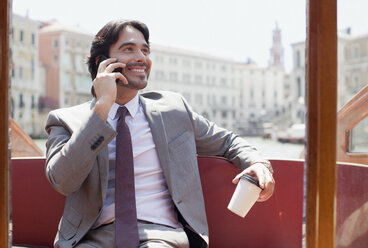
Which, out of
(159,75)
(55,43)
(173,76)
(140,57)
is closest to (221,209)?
(140,57)

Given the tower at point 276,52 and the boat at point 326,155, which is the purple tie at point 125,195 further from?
the tower at point 276,52

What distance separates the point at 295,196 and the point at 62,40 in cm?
3790

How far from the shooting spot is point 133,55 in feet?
5.39

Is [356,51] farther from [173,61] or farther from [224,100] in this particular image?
[224,100]

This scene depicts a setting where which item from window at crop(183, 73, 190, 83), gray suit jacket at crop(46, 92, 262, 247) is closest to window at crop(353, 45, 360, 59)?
gray suit jacket at crop(46, 92, 262, 247)

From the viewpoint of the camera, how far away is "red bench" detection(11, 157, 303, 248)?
1812 mm

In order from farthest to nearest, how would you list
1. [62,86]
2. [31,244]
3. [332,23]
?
[62,86] < [31,244] < [332,23]

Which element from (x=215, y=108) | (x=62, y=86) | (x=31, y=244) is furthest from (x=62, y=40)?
(x=31, y=244)

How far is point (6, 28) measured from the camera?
0.93 m

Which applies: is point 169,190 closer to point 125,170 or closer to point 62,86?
point 125,170

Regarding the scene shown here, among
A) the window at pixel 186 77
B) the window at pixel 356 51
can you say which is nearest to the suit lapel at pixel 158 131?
the window at pixel 356 51

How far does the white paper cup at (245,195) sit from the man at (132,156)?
0.06m

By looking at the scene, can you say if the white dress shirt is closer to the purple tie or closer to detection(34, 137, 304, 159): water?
the purple tie

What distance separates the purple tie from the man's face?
0.19m
